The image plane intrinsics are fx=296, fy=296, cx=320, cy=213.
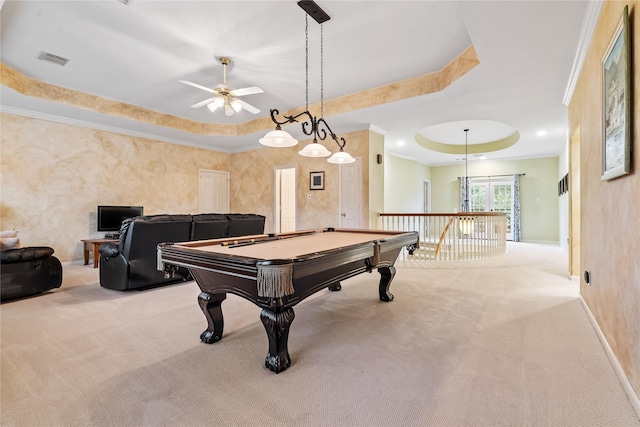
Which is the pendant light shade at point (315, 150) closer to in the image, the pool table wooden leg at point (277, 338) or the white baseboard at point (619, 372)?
the pool table wooden leg at point (277, 338)

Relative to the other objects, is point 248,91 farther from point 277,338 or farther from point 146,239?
point 277,338

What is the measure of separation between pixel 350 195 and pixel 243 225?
241 cm

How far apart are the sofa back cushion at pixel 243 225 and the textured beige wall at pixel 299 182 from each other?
6.14ft

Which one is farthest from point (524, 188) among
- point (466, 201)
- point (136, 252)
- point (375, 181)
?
point (136, 252)

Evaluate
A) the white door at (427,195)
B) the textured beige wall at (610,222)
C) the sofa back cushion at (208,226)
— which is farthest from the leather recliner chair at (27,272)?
the white door at (427,195)

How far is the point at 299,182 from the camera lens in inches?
272

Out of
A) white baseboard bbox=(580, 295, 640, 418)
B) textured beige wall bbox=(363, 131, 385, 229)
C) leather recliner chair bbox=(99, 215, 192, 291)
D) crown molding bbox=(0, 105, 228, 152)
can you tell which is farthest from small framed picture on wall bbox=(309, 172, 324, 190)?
white baseboard bbox=(580, 295, 640, 418)

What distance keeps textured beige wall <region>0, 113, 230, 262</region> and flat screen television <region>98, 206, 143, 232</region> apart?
365mm

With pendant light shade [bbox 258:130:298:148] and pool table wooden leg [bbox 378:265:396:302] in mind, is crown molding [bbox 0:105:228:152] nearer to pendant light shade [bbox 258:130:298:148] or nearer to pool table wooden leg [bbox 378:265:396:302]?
pendant light shade [bbox 258:130:298:148]

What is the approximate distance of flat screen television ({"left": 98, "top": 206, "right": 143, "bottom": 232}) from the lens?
5.67 m

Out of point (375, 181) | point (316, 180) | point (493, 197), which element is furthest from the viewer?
point (493, 197)

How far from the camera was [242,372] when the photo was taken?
6.18 feet

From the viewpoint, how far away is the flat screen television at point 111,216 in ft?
18.6

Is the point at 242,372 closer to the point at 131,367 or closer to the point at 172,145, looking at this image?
the point at 131,367
